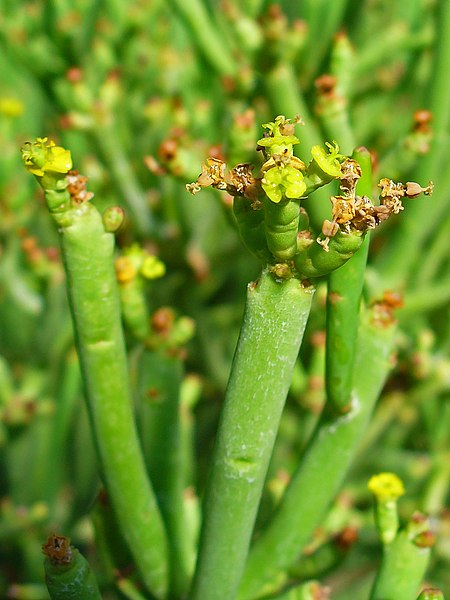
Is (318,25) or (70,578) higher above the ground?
(318,25)

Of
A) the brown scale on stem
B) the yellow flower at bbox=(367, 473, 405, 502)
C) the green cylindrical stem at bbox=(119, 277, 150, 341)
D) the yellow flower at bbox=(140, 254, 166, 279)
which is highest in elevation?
the brown scale on stem

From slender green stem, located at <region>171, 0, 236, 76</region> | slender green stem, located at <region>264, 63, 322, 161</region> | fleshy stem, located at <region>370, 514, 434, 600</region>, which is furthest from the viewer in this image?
slender green stem, located at <region>171, 0, 236, 76</region>

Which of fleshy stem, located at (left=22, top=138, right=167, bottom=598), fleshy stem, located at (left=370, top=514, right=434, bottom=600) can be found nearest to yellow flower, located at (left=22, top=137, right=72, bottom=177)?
fleshy stem, located at (left=22, top=138, right=167, bottom=598)

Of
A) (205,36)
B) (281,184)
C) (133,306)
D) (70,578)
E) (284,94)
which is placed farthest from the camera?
(205,36)

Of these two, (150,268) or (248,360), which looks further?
(150,268)

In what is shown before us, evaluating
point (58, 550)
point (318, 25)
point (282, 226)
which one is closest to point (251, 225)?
point (282, 226)

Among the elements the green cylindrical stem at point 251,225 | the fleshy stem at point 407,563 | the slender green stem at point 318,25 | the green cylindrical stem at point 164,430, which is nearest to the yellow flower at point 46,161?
the green cylindrical stem at point 251,225

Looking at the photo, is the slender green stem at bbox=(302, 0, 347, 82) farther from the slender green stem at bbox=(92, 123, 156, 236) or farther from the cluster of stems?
the cluster of stems

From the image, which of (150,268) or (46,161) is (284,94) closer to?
(150,268)
